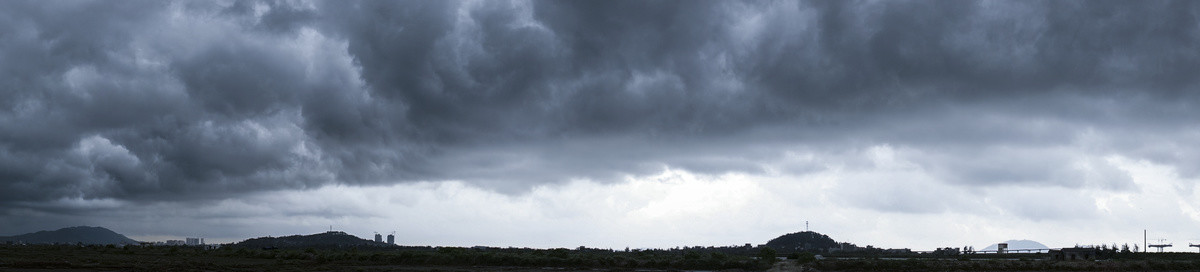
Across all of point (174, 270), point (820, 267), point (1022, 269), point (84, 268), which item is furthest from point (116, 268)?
point (1022, 269)

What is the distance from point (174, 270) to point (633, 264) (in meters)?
42.7

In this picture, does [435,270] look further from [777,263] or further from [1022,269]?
[1022,269]

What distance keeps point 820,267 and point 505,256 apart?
33.9 metres

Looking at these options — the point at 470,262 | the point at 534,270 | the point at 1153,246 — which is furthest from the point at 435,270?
the point at 1153,246

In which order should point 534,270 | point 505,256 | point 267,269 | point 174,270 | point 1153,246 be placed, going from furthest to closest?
1. point 1153,246
2. point 505,256
3. point 534,270
4. point 267,269
5. point 174,270

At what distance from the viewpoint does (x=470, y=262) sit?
324ft

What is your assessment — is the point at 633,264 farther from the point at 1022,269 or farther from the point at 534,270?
the point at 1022,269

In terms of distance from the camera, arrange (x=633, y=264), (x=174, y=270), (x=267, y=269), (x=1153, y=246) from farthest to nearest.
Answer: (x=1153, y=246), (x=633, y=264), (x=267, y=269), (x=174, y=270)

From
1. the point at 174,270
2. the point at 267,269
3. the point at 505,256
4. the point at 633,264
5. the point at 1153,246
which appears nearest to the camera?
the point at 174,270

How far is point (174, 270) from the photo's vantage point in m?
69.3

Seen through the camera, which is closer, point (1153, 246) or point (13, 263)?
point (13, 263)

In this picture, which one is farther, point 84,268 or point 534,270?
point 534,270

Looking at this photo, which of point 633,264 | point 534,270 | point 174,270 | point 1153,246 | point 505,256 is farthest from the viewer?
point 1153,246

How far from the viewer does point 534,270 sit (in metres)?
82.2
